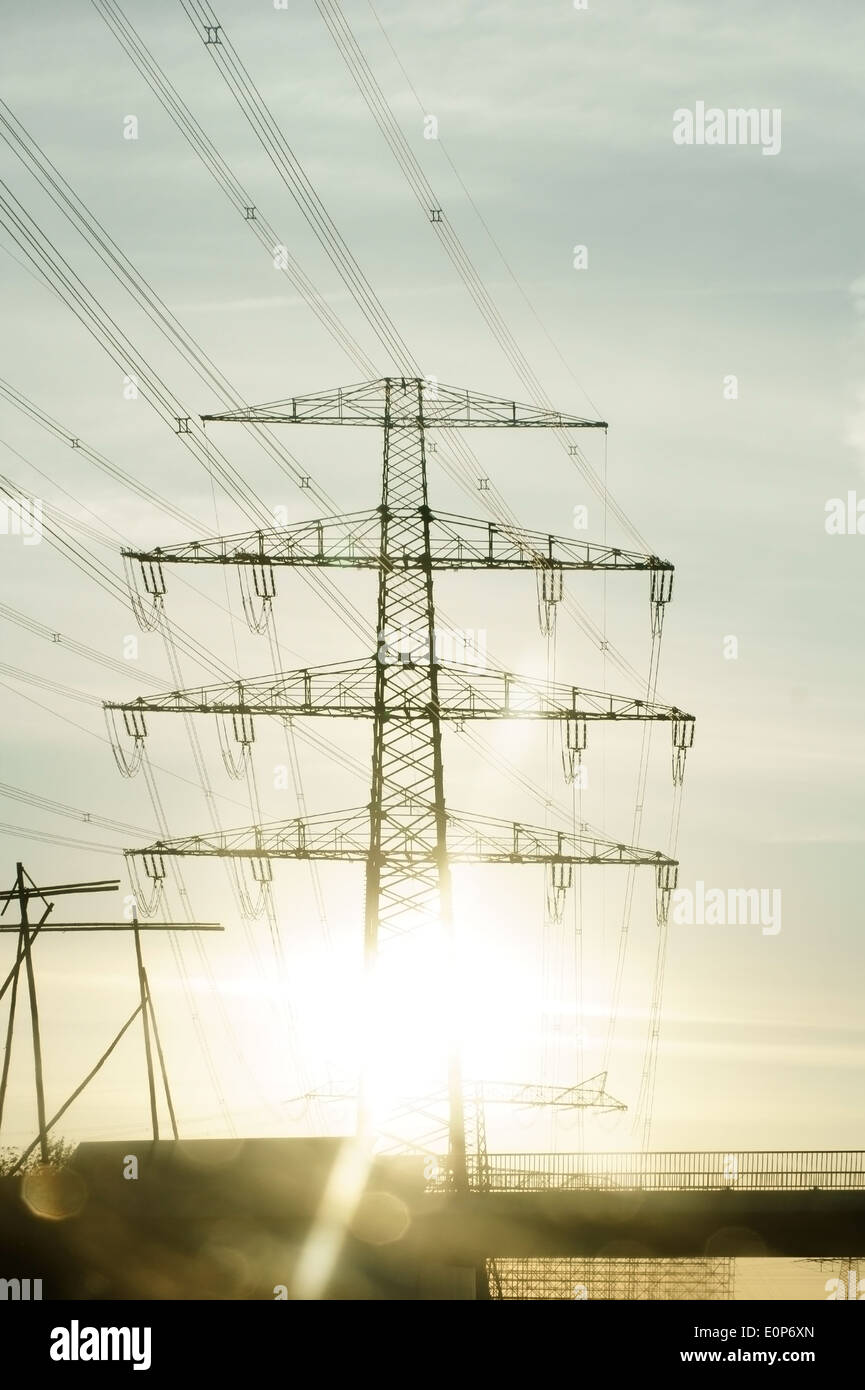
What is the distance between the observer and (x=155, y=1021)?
186 feet

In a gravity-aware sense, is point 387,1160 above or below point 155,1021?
below

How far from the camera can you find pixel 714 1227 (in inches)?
2206

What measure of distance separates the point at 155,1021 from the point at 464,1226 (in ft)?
34.4

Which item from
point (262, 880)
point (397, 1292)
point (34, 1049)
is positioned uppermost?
point (262, 880)
